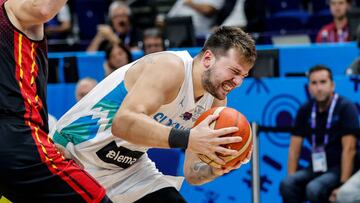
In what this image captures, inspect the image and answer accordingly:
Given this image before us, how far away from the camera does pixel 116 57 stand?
28.6ft

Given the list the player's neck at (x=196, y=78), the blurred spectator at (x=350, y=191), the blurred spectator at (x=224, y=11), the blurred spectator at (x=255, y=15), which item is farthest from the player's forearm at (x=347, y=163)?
the blurred spectator at (x=224, y=11)

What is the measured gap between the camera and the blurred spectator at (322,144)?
23.2 feet

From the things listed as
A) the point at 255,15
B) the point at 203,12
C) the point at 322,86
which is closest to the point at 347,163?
the point at 322,86

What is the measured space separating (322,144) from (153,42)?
8.34ft

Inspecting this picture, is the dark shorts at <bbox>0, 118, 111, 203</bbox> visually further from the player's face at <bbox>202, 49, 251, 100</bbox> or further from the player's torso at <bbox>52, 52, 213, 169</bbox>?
the player's face at <bbox>202, 49, 251, 100</bbox>

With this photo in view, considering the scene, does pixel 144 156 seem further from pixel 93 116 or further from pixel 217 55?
pixel 217 55

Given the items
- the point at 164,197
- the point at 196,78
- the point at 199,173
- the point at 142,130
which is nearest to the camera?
the point at 142,130

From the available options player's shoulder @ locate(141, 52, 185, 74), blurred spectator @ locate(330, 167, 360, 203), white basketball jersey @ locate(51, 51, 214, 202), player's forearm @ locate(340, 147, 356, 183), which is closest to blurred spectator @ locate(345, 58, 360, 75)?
player's forearm @ locate(340, 147, 356, 183)

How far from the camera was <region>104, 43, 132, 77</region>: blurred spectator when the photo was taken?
28.5 ft

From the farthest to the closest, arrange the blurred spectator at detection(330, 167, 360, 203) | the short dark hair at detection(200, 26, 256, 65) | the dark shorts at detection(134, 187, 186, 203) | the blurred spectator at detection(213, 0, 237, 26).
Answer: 1. the blurred spectator at detection(213, 0, 237, 26)
2. the blurred spectator at detection(330, 167, 360, 203)
3. the dark shorts at detection(134, 187, 186, 203)
4. the short dark hair at detection(200, 26, 256, 65)

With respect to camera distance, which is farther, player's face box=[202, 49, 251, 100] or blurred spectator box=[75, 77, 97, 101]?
blurred spectator box=[75, 77, 97, 101]

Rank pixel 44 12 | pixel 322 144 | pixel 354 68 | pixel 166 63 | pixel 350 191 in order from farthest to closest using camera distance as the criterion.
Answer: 1. pixel 354 68
2. pixel 322 144
3. pixel 350 191
4. pixel 166 63
5. pixel 44 12

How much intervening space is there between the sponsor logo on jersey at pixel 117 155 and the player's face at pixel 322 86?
3.02m

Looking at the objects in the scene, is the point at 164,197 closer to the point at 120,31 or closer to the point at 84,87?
the point at 84,87
